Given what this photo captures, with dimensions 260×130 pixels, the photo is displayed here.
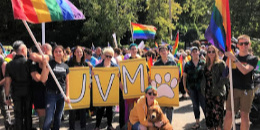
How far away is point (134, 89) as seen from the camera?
5.86 m

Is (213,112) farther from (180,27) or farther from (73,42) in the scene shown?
(180,27)

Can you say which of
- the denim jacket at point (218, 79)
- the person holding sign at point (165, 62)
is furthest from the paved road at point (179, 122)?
the denim jacket at point (218, 79)

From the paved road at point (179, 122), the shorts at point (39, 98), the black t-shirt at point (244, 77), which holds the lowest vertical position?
the paved road at point (179, 122)

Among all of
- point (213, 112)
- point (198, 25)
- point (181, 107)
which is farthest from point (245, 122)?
point (198, 25)

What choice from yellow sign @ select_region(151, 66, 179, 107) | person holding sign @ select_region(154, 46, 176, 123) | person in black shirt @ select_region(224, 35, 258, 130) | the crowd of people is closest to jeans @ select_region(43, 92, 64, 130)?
the crowd of people

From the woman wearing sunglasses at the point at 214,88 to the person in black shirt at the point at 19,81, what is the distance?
3.52 metres

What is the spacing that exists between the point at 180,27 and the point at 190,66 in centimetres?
3322

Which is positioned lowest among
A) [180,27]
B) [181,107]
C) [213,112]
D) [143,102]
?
[181,107]

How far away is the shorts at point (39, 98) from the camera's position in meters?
5.50

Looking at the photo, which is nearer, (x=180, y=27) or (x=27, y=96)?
(x=27, y=96)

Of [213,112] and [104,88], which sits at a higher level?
[104,88]

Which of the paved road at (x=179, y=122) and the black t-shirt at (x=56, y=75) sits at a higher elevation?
the black t-shirt at (x=56, y=75)

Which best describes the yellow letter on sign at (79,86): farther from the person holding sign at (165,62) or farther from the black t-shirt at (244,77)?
the black t-shirt at (244,77)

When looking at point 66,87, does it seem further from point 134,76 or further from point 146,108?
point 146,108
